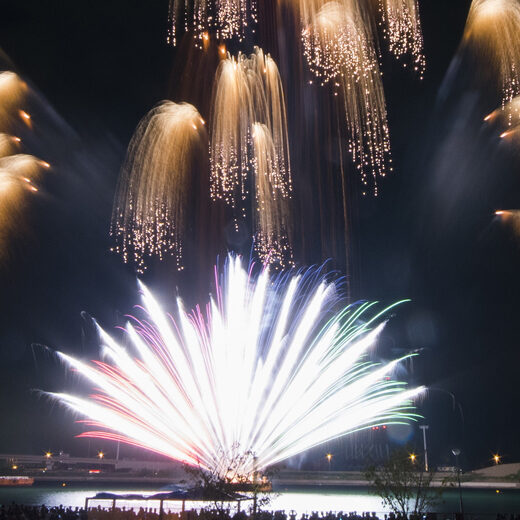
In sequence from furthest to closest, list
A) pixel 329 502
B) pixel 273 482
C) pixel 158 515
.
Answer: pixel 273 482 → pixel 329 502 → pixel 158 515

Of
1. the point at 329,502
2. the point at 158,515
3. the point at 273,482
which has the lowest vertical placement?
the point at 273,482

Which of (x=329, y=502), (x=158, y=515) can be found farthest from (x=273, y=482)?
(x=158, y=515)

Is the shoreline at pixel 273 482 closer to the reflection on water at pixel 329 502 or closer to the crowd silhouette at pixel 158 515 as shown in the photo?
the reflection on water at pixel 329 502

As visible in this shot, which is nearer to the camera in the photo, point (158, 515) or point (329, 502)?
point (158, 515)

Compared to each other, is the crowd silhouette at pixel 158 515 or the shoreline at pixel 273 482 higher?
the crowd silhouette at pixel 158 515

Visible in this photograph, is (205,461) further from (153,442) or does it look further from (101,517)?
(101,517)

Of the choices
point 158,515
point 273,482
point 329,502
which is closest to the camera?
point 158,515

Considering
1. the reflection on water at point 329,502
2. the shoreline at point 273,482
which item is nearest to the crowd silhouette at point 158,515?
the reflection on water at point 329,502

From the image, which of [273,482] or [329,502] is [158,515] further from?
[273,482]

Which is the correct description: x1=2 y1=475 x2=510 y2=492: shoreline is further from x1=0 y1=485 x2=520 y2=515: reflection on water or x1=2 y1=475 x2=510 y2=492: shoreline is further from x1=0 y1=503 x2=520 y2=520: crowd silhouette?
x1=0 y1=503 x2=520 y2=520: crowd silhouette

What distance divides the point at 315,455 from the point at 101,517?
219 feet

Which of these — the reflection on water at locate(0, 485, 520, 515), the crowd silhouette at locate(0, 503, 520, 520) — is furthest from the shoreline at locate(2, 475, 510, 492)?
the crowd silhouette at locate(0, 503, 520, 520)

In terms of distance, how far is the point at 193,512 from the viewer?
960 inches

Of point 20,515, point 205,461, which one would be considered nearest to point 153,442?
point 205,461
